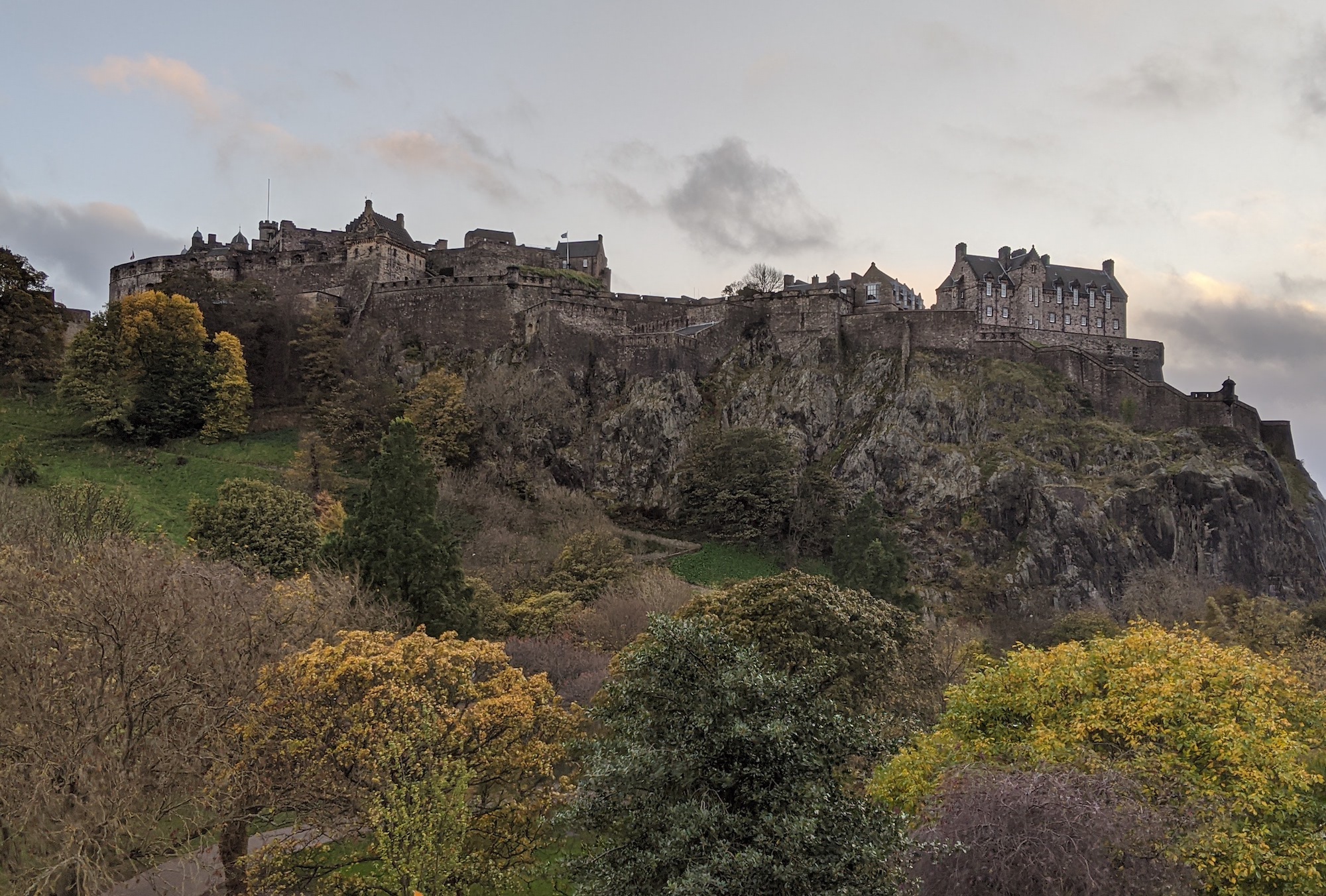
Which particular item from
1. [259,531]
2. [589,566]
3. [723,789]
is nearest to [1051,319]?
[589,566]

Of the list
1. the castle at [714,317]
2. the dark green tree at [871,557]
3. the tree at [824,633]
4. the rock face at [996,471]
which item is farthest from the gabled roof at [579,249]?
the tree at [824,633]

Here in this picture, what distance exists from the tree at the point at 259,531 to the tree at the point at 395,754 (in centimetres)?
1760

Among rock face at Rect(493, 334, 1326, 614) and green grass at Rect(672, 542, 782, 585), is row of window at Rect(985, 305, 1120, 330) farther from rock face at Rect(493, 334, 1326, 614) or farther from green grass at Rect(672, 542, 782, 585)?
green grass at Rect(672, 542, 782, 585)

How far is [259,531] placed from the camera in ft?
122

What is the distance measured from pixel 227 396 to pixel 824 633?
45333 mm

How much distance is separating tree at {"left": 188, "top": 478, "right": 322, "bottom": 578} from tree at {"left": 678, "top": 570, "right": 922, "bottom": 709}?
60.5ft

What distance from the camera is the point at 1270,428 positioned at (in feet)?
216

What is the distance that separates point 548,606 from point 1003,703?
21367mm

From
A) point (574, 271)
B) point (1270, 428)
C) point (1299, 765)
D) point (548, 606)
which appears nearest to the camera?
point (1299, 765)

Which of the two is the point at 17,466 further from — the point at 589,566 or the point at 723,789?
the point at 723,789

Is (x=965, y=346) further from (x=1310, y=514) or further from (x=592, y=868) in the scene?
(x=592, y=868)

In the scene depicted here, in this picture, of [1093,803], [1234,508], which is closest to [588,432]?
[1234,508]

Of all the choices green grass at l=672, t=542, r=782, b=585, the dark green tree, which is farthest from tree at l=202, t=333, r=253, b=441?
the dark green tree

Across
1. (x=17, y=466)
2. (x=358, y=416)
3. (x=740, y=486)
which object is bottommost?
(x=740, y=486)
